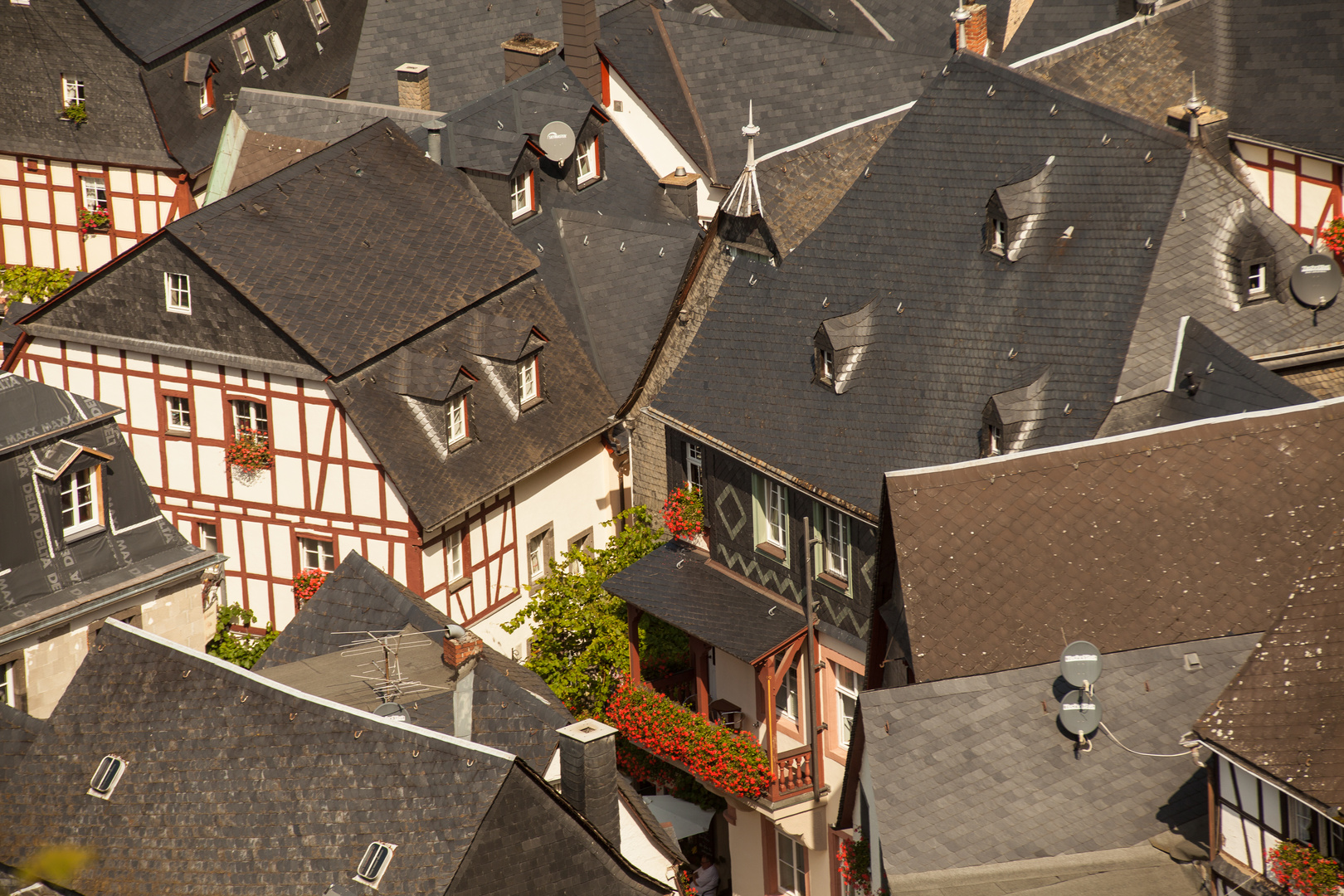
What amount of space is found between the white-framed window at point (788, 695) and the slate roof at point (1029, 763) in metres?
9.12

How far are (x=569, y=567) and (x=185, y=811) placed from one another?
13.4m

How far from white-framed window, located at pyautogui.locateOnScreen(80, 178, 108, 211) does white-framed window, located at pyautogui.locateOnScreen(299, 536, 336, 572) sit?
1600 centimetres

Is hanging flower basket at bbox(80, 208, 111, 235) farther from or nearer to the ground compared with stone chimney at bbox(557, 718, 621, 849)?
farther from the ground

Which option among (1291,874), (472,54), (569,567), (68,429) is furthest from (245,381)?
(1291,874)

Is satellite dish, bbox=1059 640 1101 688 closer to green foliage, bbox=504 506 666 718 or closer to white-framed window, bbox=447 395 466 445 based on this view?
green foliage, bbox=504 506 666 718

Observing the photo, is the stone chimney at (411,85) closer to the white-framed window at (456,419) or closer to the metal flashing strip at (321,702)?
the white-framed window at (456,419)

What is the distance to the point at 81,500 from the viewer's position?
1348 inches

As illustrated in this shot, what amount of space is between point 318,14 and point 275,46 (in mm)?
2315

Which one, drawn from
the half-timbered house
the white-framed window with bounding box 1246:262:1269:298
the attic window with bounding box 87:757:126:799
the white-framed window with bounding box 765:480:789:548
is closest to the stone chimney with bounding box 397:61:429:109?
the half-timbered house

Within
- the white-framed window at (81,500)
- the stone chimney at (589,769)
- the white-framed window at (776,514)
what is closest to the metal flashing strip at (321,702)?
the stone chimney at (589,769)

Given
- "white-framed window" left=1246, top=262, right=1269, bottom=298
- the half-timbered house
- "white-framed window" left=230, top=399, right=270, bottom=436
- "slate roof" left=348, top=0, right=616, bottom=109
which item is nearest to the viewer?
"white-framed window" left=1246, top=262, right=1269, bottom=298

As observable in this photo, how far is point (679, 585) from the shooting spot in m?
35.1

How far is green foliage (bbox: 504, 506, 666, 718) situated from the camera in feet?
118

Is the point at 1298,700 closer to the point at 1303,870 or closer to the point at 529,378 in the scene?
the point at 1303,870
